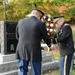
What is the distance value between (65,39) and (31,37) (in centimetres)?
105

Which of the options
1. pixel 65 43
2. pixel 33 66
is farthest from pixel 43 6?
pixel 33 66

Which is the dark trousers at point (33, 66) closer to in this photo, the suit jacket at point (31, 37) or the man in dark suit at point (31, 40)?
the man in dark suit at point (31, 40)

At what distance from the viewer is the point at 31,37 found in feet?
17.3

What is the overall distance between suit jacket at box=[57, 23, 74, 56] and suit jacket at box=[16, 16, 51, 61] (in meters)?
0.70

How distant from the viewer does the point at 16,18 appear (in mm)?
21297

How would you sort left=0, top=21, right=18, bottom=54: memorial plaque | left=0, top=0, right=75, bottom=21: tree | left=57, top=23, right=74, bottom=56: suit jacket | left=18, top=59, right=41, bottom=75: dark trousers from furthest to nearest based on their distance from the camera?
left=0, top=0, right=75, bottom=21: tree, left=0, top=21, right=18, bottom=54: memorial plaque, left=57, top=23, right=74, bottom=56: suit jacket, left=18, top=59, right=41, bottom=75: dark trousers

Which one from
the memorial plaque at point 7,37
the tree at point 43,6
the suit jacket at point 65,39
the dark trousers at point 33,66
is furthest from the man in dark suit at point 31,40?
the tree at point 43,6

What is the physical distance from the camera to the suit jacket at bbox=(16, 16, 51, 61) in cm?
527

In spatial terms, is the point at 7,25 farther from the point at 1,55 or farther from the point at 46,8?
the point at 46,8

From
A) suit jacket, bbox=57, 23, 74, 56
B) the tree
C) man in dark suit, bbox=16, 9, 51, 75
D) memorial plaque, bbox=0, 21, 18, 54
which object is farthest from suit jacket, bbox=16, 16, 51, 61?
the tree

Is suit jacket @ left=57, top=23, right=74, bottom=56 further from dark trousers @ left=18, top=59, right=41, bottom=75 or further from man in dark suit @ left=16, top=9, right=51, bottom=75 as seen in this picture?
dark trousers @ left=18, top=59, right=41, bottom=75

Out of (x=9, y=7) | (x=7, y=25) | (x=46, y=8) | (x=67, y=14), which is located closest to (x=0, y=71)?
(x=7, y=25)

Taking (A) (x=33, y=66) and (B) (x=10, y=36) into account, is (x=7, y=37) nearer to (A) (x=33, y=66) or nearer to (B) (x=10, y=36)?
(B) (x=10, y=36)

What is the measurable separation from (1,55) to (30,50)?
282cm
